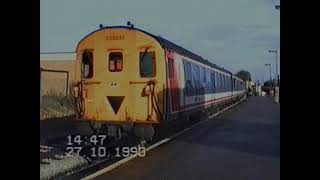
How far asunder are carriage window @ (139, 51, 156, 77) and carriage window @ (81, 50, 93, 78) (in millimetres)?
1226

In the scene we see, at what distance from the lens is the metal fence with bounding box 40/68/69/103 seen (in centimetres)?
813

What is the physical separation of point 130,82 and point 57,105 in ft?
4.65

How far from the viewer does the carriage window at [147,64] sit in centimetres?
1095

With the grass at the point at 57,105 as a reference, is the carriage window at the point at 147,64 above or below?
above

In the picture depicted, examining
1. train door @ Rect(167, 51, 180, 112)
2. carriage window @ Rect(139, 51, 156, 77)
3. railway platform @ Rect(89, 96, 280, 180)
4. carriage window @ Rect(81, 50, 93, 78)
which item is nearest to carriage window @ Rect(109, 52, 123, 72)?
carriage window @ Rect(81, 50, 93, 78)

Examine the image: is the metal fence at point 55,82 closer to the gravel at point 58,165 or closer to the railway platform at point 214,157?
the gravel at point 58,165

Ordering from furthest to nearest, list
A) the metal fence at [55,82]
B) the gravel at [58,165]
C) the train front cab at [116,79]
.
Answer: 1. the train front cab at [116,79]
2. the metal fence at [55,82]
3. the gravel at [58,165]

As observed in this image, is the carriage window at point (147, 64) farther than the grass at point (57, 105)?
Yes

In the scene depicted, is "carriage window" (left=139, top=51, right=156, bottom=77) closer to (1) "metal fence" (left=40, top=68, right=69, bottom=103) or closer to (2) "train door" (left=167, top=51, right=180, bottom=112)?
(2) "train door" (left=167, top=51, right=180, bottom=112)

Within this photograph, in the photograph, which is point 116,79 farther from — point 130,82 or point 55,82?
point 55,82

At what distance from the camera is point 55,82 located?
27.1 ft

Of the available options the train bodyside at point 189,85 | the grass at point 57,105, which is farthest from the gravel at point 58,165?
the train bodyside at point 189,85
